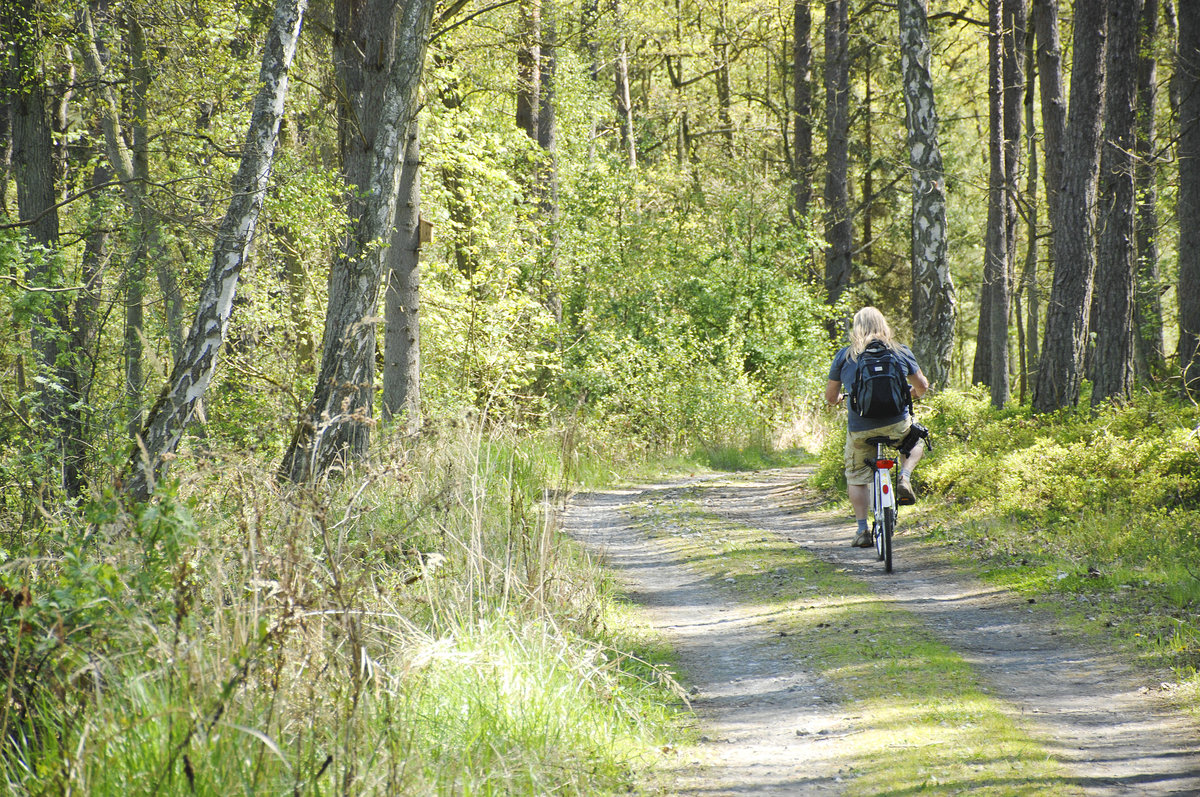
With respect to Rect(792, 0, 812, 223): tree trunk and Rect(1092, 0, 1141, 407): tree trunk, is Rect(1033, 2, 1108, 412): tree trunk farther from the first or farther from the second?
Rect(792, 0, 812, 223): tree trunk

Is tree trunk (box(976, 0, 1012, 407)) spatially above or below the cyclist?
above

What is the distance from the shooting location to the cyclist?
7.46 meters

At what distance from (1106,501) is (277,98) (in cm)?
799

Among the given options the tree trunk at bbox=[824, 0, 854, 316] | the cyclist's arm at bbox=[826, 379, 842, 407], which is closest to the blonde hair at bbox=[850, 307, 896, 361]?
the cyclist's arm at bbox=[826, 379, 842, 407]

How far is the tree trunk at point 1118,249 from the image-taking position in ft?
35.2

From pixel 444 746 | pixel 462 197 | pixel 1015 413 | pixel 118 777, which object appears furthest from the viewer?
pixel 462 197

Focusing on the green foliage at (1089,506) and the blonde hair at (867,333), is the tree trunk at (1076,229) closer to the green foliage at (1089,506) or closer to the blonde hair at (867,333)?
the green foliage at (1089,506)

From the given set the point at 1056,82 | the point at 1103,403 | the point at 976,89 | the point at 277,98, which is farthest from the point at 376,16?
the point at 976,89

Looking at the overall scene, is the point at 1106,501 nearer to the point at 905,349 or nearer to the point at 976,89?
the point at 905,349

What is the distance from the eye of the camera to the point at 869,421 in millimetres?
7539

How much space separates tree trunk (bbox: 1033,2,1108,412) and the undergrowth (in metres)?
8.88

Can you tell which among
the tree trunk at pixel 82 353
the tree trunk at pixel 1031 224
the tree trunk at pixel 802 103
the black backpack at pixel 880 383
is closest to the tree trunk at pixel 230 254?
the tree trunk at pixel 82 353

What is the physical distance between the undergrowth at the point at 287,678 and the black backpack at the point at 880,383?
333 cm

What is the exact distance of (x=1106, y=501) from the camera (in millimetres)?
8094
